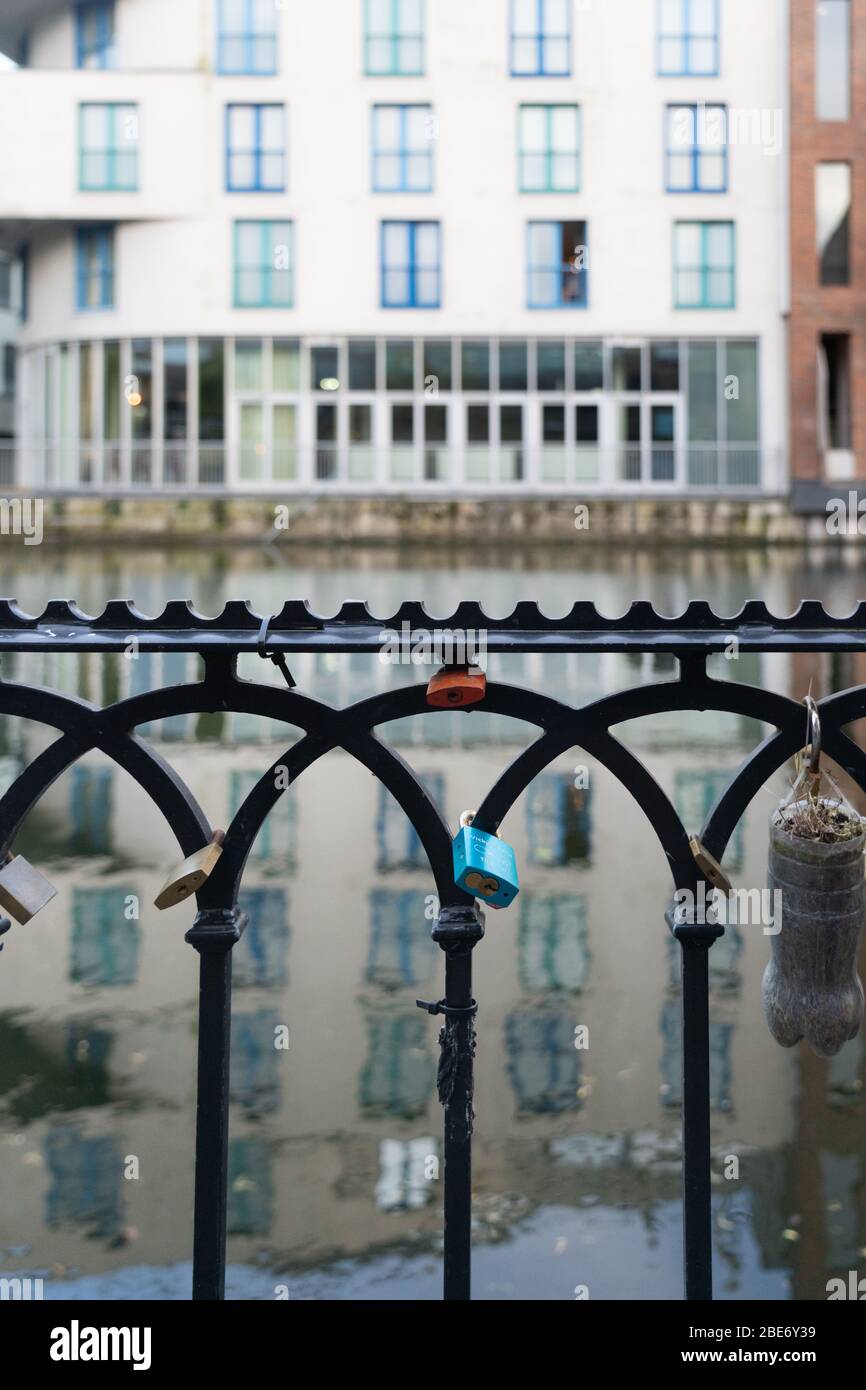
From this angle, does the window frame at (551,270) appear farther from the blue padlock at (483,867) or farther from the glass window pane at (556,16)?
the blue padlock at (483,867)

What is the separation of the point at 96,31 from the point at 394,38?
8594mm

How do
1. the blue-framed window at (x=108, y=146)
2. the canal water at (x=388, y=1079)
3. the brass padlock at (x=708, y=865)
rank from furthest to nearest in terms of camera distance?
the blue-framed window at (x=108, y=146), the canal water at (x=388, y=1079), the brass padlock at (x=708, y=865)

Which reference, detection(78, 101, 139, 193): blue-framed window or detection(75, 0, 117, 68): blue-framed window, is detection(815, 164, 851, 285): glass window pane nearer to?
detection(78, 101, 139, 193): blue-framed window

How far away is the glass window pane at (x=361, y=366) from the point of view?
142 ft

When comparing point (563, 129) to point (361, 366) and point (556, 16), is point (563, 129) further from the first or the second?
point (361, 366)

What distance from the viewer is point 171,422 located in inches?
1714

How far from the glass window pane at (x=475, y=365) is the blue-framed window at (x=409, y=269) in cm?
150

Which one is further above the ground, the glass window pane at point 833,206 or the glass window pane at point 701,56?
the glass window pane at point 701,56

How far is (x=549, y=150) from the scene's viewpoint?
42656 millimetres

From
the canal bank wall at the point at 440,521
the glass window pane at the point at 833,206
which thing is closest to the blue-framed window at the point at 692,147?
the glass window pane at the point at 833,206

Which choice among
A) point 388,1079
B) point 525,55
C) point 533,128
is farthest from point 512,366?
point 388,1079

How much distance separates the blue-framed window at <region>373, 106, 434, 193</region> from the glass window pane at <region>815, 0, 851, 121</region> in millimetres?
10558

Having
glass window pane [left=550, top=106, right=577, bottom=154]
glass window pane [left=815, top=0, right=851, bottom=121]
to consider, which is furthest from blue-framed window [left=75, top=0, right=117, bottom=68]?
glass window pane [left=815, top=0, right=851, bottom=121]

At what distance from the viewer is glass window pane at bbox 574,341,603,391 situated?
43.1 meters
